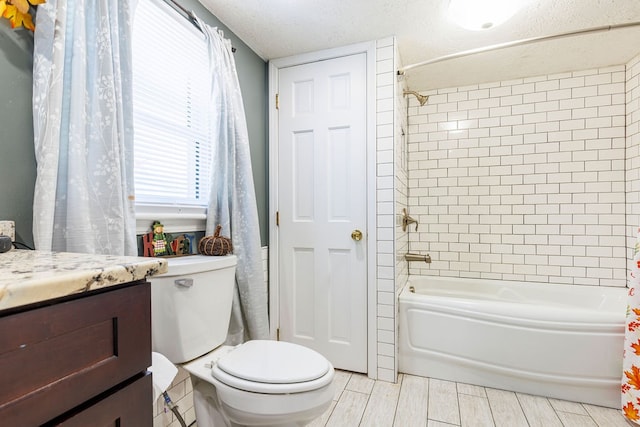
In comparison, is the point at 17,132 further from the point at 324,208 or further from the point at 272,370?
the point at 324,208

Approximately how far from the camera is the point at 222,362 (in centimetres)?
123

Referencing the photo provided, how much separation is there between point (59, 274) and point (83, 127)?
0.73m

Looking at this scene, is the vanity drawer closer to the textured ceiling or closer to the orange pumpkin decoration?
the orange pumpkin decoration

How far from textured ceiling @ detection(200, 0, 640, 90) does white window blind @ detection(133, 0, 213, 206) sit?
322 mm

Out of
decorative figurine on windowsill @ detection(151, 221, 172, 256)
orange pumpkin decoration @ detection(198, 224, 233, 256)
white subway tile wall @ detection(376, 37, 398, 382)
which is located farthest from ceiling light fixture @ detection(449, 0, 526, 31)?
decorative figurine on windowsill @ detection(151, 221, 172, 256)

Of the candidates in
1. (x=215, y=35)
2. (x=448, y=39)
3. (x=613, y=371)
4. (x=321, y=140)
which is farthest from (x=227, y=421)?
(x=448, y=39)

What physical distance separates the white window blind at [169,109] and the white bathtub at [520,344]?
4.99ft

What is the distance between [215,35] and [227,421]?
182 centimetres

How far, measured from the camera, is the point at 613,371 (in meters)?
1.74

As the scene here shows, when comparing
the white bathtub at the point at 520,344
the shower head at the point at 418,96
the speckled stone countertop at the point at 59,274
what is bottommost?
the white bathtub at the point at 520,344

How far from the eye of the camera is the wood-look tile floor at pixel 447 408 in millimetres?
1629

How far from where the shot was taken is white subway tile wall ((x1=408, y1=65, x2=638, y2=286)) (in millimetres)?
2379

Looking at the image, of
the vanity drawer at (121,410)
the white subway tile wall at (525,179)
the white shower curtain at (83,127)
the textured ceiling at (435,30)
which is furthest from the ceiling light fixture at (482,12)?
the vanity drawer at (121,410)

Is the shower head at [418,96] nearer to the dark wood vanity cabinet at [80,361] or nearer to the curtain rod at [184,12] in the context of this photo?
the curtain rod at [184,12]
